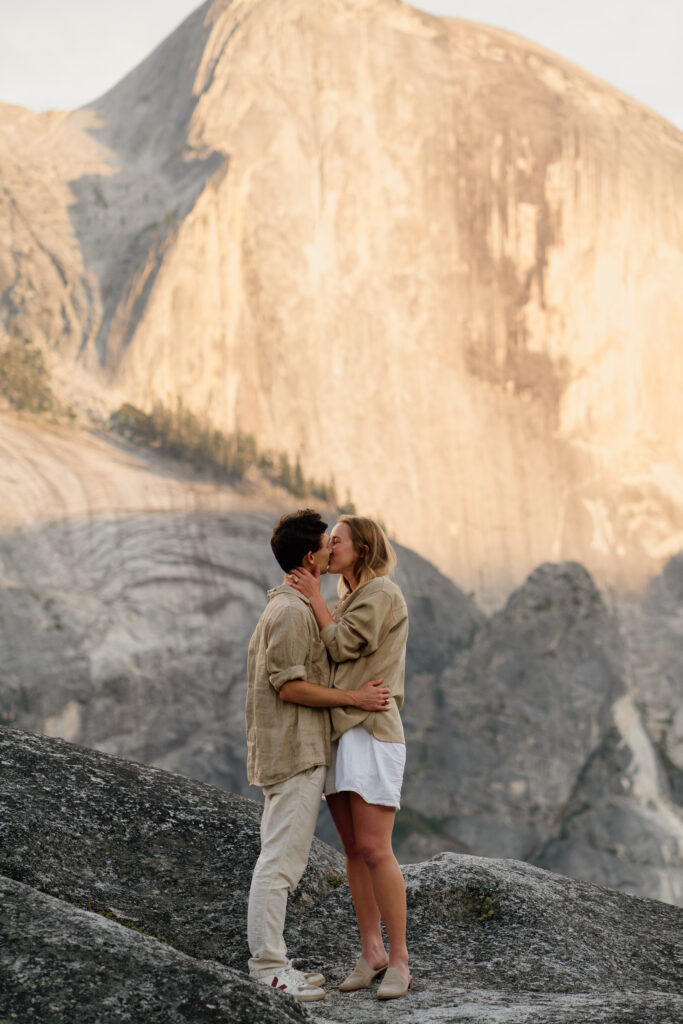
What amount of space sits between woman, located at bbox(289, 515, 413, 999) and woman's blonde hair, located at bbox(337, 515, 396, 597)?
0.12m

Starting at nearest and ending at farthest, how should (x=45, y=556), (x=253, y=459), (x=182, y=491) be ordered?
(x=45, y=556)
(x=182, y=491)
(x=253, y=459)

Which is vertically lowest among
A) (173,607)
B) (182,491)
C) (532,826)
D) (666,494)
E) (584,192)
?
(532,826)

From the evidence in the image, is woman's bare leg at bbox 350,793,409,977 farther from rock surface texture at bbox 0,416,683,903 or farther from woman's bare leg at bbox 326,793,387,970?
rock surface texture at bbox 0,416,683,903

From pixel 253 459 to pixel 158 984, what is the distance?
3744cm

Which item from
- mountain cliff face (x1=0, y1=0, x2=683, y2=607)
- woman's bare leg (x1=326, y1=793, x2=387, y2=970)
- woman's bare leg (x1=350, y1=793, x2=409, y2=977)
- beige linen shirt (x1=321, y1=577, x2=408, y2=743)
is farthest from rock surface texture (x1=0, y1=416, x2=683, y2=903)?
beige linen shirt (x1=321, y1=577, x2=408, y2=743)

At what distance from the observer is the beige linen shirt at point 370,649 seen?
4090 mm

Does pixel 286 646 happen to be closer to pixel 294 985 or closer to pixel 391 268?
pixel 294 985

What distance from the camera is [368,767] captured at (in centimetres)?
405

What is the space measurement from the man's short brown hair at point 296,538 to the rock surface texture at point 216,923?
1.49 m

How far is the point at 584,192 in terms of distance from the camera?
47562 mm

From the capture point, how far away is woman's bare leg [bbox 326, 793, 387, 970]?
4145mm

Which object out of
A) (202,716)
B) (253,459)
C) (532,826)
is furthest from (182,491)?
(532,826)

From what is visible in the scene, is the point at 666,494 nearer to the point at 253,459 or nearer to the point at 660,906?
the point at 253,459

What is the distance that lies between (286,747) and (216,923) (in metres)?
0.99
